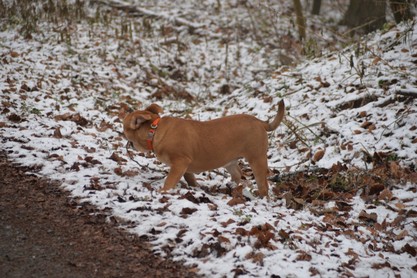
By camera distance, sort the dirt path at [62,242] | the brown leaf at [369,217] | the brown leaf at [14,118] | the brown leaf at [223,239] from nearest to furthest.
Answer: the dirt path at [62,242], the brown leaf at [223,239], the brown leaf at [369,217], the brown leaf at [14,118]

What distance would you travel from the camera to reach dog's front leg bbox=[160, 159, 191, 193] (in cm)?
580

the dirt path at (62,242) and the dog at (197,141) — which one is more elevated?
the dog at (197,141)

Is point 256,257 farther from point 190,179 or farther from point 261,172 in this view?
point 190,179

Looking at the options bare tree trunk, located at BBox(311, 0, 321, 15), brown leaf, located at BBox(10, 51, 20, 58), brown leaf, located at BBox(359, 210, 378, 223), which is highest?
bare tree trunk, located at BBox(311, 0, 321, 15)

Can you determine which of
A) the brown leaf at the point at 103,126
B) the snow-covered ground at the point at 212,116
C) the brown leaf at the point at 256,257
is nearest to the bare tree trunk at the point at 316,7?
the snow-covered ground at the point at 212,116

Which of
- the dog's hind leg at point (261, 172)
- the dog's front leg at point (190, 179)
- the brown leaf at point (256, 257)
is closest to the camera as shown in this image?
the brown leaf at point (256, 257)

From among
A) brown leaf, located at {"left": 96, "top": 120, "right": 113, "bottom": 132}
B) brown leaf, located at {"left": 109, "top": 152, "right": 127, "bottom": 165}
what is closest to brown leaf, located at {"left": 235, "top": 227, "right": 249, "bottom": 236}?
brown leaf, located at {"left": 109, "top": 152, "right": 127, "bottom": 165}

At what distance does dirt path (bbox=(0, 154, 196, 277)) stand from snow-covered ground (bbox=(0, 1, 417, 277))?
222 mm

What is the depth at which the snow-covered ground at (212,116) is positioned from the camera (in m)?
4.65

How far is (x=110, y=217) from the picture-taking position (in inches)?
200

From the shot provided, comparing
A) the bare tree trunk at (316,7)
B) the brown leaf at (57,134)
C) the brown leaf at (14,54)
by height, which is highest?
the bare tree trunk at (316,7)

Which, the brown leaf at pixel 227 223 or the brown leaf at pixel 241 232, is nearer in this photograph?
the brown leaf at pixel 241 232

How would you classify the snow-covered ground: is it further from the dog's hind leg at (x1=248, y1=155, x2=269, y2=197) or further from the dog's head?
the dog's head

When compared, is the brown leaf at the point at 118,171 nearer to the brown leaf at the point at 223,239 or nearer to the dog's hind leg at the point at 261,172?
the dog's hind leg at the point at 261,172
